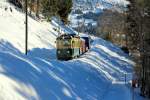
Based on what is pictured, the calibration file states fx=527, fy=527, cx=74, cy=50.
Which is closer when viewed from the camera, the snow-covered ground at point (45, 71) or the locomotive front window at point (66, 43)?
the snow-covered ground at point (45, 71)

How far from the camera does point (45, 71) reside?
3681cm

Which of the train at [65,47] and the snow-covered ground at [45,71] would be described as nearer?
the snow-covered ground at [45,71]

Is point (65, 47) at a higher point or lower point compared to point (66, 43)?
lower

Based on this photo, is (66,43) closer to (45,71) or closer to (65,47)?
(65,47)

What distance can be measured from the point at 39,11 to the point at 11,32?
1283 inches

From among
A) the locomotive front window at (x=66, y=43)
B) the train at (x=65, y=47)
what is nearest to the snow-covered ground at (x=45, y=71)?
the train at (x=65, y=47)

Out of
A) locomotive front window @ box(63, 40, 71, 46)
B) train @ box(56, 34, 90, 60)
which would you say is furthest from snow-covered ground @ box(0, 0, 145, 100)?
locomotive front window @ box(63, 40, 71, 46)

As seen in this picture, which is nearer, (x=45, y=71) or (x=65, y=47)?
(x=45, y=71)

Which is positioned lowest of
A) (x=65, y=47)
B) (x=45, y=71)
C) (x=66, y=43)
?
(x=65, y=47)

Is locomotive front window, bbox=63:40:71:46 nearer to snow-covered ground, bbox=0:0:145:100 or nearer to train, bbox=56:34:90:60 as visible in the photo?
train, bbox=56:34:90:60

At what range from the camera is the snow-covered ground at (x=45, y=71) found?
28.3m

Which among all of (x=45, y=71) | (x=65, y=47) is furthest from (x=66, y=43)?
(x=45, y=71)

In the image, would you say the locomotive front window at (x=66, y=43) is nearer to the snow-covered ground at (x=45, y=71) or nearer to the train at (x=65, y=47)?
the train at (x=65, y=47)

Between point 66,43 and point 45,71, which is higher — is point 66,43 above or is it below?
below
